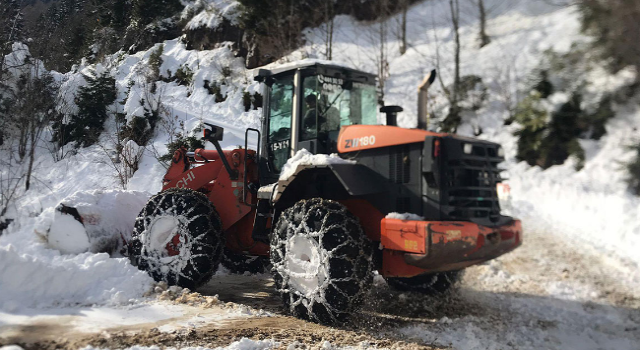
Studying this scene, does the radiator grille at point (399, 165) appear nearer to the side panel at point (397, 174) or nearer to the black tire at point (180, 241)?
the side panel at point (397, 174)

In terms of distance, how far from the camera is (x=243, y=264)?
633 cm

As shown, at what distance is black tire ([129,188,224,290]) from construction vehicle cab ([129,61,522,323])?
12 millimetres

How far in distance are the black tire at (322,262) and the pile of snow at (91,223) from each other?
234cm

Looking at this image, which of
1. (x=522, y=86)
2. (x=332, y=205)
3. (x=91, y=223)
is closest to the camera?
(x=332, y=205)

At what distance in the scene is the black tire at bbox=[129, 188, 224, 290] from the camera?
4.93 metres

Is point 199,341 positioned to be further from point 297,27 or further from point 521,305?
point 297,27

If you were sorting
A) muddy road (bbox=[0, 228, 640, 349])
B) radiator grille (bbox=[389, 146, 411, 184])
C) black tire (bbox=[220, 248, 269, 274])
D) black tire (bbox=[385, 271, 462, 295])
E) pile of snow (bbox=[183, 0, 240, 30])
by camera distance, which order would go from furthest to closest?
pile of snow (bbox=[183, 0, 240, 30])
black tire (bbox=[220, 248, 269, 274])
black tire (bbox=[385, 271, 462, 295])
radiator grille (bbox=[389, 146, 411, 184])
muddy road (bbox=[0, 228, 640, 349])

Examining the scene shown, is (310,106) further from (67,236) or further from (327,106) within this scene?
(67,236)

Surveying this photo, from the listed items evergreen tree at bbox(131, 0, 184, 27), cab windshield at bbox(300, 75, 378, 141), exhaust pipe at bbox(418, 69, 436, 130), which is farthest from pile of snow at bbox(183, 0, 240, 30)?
exhaust pipe at bbox(418, 69, 436, 130)

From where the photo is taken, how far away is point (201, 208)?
5.04 metres

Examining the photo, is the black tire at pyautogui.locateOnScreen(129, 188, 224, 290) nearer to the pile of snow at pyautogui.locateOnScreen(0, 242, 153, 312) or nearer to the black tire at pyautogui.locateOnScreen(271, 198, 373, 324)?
the pile of snow at pyautogui.locateOnScreen(0, 242, 153, 312)

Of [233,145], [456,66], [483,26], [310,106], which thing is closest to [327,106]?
[310,106]

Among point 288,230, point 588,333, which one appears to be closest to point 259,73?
point 288,230

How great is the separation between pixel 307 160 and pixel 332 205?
1.78 ft
